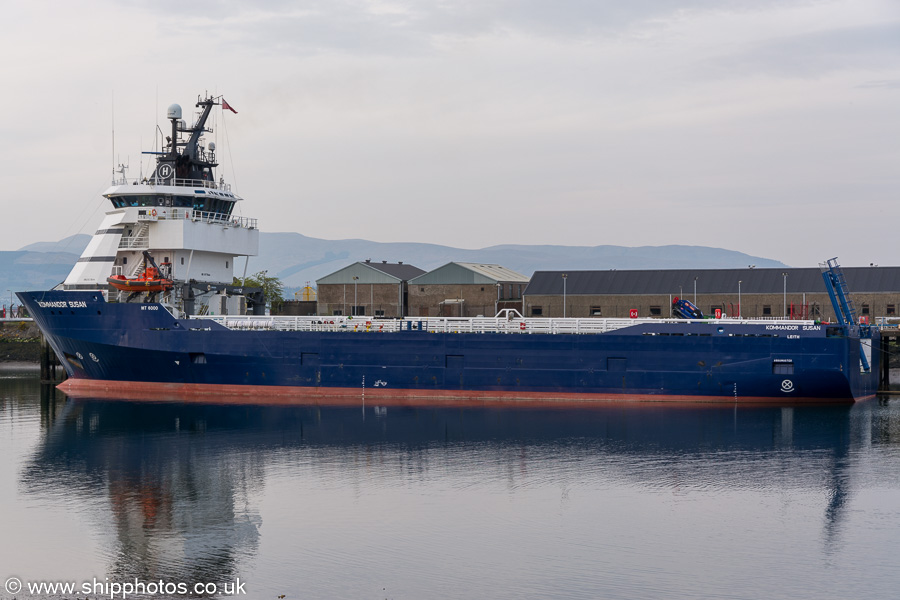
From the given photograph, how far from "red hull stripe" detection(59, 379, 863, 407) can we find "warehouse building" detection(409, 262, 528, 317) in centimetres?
3378

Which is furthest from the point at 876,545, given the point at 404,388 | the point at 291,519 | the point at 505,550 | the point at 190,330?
the point at 190,330

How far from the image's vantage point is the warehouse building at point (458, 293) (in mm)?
77875

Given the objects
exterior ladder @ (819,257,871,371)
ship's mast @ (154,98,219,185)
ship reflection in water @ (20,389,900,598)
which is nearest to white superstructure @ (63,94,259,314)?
ship's mast @ (154,98,219,185)

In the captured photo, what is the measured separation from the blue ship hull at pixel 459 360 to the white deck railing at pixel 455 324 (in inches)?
24.3

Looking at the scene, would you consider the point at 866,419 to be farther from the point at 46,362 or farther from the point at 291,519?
the point at 46,362

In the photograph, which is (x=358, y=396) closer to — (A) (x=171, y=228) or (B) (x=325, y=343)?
(B) (x=325, y=343)

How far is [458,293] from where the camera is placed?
256 ft

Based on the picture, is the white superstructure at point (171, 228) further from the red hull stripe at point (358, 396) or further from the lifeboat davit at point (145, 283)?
the red hull stripe at point (358, 396)

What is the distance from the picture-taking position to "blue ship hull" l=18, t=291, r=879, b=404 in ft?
133

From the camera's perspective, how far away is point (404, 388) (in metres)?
43.2

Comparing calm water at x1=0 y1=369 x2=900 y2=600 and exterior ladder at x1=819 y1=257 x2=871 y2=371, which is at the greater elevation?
exterior ladder at x1=819 y1=257 x2=871 y2=371

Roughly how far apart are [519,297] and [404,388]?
4019 centimetres

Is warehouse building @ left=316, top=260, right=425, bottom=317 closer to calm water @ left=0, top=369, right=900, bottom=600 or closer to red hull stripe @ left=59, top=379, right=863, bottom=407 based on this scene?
red hull stripe @ left=59, top=379, right=863, bottom=407

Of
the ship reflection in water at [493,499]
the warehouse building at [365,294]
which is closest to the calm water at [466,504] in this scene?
the ship reflection in water at [493,499]
